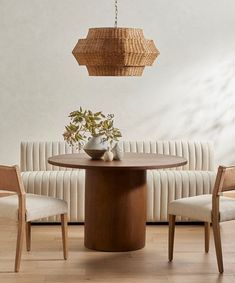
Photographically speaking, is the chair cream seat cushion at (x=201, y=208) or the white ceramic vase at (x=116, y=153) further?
the white ceramic vase at (x=116, y=153)

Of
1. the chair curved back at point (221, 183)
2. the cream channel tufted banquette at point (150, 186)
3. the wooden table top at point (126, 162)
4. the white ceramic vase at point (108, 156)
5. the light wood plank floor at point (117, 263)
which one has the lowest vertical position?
the light wood plank floor at point (117, 263)

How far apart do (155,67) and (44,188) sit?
1966 millimetres

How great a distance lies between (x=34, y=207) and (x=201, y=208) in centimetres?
122

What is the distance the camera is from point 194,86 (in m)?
8.10

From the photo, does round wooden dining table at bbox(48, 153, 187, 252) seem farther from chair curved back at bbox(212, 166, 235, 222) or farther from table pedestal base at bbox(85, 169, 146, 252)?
chair curved back at bbox(212, 166, 235, 222)

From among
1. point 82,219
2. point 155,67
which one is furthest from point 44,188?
point 155,67

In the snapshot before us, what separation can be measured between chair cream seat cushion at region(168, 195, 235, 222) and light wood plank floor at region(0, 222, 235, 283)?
0.36 meters

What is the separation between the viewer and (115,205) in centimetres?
599

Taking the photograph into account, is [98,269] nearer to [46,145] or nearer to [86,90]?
[46,145]

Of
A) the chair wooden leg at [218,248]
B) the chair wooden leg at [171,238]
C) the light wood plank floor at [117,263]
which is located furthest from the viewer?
the chair wooden leg at [171,238]

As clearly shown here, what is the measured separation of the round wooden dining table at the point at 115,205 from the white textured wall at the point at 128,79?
201 cm

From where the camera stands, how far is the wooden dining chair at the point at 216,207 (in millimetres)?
5484

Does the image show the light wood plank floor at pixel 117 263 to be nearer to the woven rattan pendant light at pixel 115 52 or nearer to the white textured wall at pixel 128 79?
the woven rattan pendant light at pixel 115 52

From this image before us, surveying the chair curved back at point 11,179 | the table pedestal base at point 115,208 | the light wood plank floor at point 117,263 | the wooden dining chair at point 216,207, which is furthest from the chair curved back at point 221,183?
the chair curved back at point 11,179
